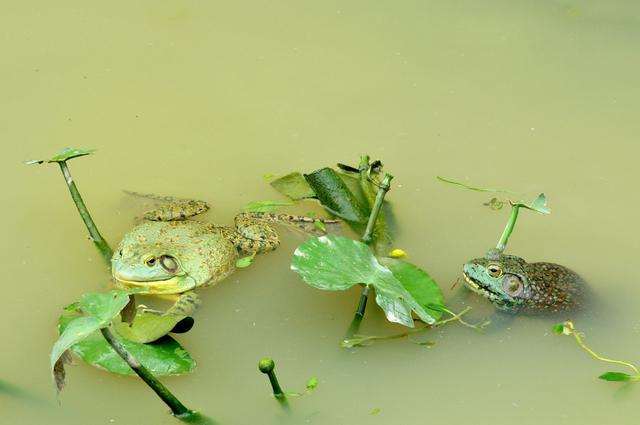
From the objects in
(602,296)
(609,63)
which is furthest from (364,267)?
(609,63)

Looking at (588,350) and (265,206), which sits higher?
(265,206)

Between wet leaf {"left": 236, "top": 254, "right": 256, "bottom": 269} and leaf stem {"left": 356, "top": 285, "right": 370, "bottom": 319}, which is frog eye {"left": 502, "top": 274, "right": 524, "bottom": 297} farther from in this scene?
wet leaf {"left": 236, "top": 254, "right": 256, "bottom": 269}

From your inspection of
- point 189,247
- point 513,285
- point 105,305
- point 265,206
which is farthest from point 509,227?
point 105,305

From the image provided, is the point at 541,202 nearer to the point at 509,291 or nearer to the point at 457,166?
the point at 509,291

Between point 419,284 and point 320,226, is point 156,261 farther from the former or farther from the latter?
point 419,284

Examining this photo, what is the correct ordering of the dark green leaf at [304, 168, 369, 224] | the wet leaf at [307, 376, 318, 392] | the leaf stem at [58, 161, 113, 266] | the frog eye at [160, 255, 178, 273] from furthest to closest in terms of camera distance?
the dark green leaf at [304, 168, 369, 224], the frog eye at [160, 255, 178, 273], the leaf stem at [58, 161, 113, 266], the wet leaf at [307, 376, 318, 392]

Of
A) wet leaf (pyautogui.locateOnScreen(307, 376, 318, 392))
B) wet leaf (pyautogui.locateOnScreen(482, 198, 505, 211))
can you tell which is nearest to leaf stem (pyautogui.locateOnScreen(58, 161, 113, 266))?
wet leaf (pyautogui.locateOnScreen(307, 376, 318, 392))
